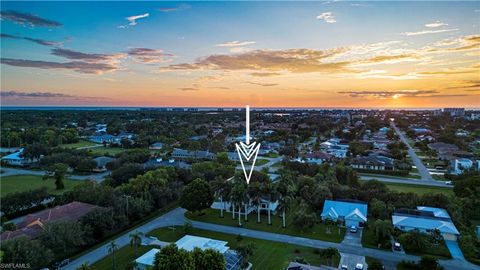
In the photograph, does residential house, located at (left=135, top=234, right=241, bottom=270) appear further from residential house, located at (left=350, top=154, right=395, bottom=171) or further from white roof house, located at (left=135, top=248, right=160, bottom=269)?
residential house, located at (left=350, top=154, right=395, bottom=171)

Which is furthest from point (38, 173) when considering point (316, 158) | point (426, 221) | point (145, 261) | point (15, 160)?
point (426, 221)

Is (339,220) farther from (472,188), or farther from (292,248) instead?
(472,188)

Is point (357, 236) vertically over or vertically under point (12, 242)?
under

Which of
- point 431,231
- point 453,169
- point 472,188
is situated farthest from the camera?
point 453,169

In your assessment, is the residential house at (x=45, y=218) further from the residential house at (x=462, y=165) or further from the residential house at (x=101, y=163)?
the residential house at (x=462, y=165)

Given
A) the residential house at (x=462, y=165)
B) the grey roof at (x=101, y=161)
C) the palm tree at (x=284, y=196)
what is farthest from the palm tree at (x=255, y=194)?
the residential house at (x=462, y=165)

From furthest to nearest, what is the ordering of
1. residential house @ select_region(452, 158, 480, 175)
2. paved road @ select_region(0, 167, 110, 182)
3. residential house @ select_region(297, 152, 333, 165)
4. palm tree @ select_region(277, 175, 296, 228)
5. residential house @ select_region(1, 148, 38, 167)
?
residential house @ select_region(297, 152, 333, 165), residential house @ select_region(1, 148, 38, 167), residential house @ select_region(452, 158, 480, 175), paved road @ select_region(0, 167, 110, 182), palm tree @ select_region(277, 175, 296, 228)

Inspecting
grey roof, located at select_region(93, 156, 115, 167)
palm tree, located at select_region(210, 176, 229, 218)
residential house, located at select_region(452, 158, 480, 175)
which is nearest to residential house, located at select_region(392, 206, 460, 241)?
palm tree, located at select_region(210, 176, 229, 218)

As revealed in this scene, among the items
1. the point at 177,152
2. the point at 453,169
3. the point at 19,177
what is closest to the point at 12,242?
the point at 19,177
